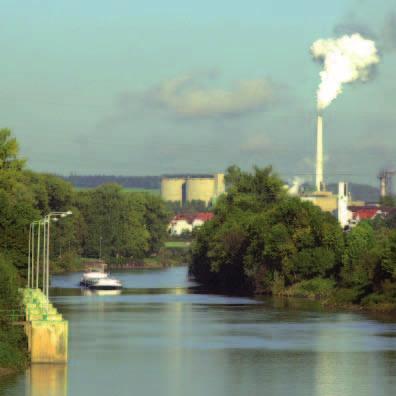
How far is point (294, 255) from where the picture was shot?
113 meters

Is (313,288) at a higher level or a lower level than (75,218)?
lower

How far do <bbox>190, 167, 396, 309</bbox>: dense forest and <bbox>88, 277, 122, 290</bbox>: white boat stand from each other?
30.9 ft

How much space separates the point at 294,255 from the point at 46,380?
59.8 metres

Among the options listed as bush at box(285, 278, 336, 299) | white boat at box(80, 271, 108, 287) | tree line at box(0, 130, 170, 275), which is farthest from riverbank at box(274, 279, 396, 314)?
tree line at box(0, 130, 170, 275)

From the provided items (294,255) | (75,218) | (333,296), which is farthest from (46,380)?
(75,218)

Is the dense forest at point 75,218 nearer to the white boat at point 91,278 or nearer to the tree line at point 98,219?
the tree line at point 98,219

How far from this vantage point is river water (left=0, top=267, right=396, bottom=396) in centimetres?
5559

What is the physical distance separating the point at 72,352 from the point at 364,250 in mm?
44027

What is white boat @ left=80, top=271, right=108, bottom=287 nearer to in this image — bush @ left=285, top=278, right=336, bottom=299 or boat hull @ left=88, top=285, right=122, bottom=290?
boat hull @ left=88, top=285, right=122, bottom=290

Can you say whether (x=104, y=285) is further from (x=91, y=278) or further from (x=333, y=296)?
(x=333, y=296)

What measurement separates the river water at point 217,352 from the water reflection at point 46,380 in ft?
0.14

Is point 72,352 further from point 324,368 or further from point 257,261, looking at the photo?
point 257,261

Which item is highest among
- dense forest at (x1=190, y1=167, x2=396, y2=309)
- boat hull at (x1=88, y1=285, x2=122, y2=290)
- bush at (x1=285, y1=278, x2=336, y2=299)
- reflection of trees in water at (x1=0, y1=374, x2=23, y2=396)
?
dense forest at (x1=190, y1=167, x2=396, y2=309)

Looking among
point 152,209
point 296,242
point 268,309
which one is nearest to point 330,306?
point 268,309
